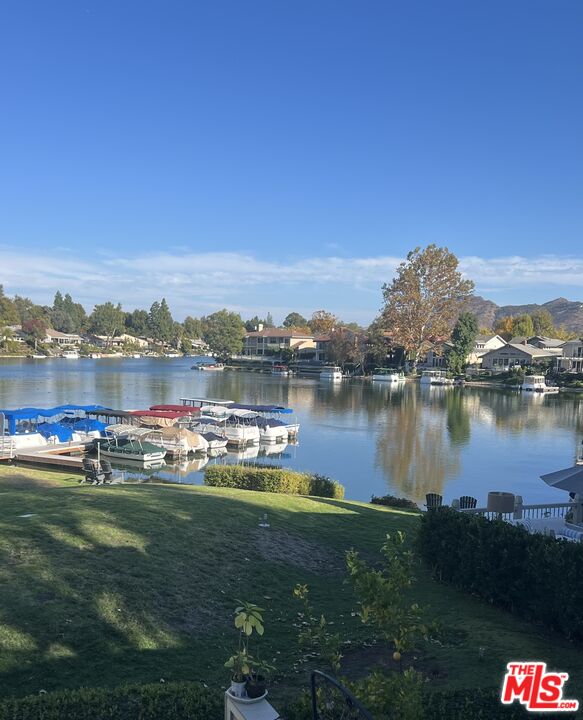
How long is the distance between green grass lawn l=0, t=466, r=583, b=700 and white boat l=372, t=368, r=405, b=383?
9287 cm

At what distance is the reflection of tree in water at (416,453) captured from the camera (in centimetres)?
3000

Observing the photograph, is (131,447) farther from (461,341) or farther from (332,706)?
(461,341)

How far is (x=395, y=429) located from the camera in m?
50.1

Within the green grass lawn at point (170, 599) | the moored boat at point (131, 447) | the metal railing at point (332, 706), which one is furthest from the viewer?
the moored boat at point (131, 447)

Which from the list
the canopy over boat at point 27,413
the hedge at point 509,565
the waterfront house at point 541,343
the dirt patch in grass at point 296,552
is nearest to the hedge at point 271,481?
the dirt patch in grass at point 296,552

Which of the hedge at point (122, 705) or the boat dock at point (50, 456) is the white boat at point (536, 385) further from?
the hedge at point (122, 705)

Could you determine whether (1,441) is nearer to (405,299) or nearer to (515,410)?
(515,410)

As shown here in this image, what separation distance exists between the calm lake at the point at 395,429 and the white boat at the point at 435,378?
19.7 feet

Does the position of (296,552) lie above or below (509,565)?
below

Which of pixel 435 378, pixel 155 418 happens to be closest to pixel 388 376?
pixel 435 378

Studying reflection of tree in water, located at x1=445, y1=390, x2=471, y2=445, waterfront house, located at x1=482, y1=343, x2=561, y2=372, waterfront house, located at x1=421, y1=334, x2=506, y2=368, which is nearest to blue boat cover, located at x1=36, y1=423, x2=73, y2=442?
reflection of tree in water, located at x1=445, y1=390, x2=471, y2=445

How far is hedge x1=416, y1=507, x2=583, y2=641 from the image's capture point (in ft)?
26.9

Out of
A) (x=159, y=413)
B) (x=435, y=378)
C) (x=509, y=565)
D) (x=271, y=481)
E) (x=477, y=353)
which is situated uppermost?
(x=477, y=353)

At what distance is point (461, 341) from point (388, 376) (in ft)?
59.0
